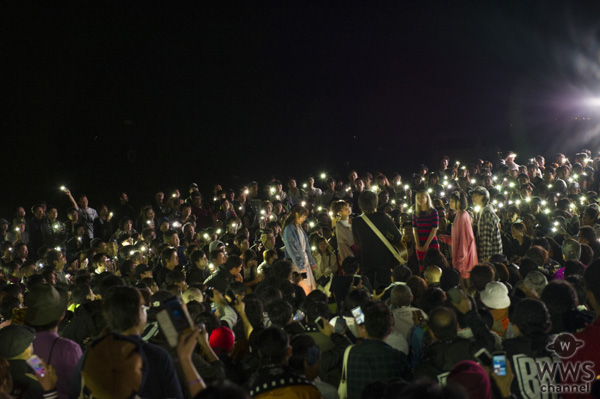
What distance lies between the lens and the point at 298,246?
7.98 meters

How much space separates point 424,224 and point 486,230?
89cm

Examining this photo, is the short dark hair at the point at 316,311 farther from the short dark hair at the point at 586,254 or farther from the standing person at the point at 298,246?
the short dark hair at the point at 586,254

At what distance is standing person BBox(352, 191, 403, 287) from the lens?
7.16 meters

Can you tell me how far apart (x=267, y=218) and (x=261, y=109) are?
846 centimetres

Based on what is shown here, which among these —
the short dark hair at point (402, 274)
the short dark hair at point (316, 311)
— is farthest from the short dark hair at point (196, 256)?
the short dark hair at point (316, 311)

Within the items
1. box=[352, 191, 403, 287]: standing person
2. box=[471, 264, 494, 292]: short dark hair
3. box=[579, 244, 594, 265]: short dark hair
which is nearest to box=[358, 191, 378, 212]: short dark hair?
box=[352, 191, 403, 287]: standing person

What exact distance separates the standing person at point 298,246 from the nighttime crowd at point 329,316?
0.02 meters

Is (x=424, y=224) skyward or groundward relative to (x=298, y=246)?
skyward

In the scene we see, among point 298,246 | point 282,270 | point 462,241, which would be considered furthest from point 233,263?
point 462,241

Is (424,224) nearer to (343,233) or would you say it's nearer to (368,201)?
(343,233)

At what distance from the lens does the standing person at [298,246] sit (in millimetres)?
7957

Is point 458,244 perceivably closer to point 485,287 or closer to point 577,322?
point 485,287

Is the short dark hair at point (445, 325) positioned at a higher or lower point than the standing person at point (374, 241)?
lower

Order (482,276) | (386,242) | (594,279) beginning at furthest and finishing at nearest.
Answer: (386,242) → (482,276) → (594,279)
